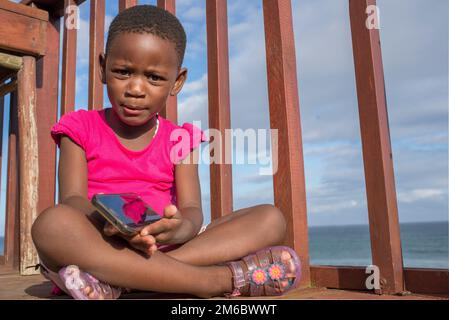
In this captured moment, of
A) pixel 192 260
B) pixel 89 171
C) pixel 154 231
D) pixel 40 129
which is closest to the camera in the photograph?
pixel 154 231

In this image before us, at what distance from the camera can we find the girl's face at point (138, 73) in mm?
1381

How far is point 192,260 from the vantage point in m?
1.30

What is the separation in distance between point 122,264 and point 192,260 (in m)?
0.23

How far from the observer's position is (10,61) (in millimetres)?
2289

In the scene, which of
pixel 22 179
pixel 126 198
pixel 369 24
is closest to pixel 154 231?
pixel 126 198

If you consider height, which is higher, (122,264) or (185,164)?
(185,164)

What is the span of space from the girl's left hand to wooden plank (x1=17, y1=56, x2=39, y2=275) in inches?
50.2

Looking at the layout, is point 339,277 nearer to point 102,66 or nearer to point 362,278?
point 362,278

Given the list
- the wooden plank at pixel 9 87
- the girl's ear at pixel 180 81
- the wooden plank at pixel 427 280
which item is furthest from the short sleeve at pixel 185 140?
the wooden plank at pixel 9 87

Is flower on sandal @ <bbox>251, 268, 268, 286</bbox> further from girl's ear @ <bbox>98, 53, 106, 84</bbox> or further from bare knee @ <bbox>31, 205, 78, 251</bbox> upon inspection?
girl's ear @ <bbox>98, 53, 106, 84</bbox>

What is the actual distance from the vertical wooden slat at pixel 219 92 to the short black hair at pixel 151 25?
0.32 meters

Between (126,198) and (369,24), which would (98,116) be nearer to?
(126,198)
